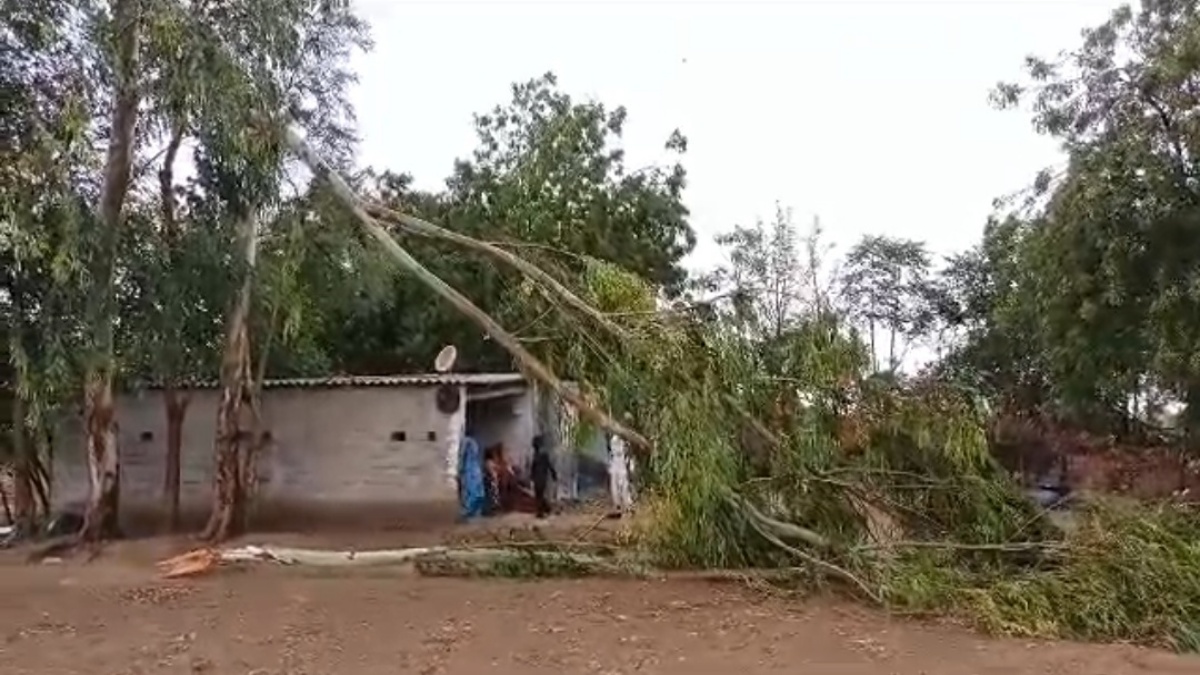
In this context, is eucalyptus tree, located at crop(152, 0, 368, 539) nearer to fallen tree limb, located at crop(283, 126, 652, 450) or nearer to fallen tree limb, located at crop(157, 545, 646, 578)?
fallen tree limb, located at crop(283, 126, 652, 450)

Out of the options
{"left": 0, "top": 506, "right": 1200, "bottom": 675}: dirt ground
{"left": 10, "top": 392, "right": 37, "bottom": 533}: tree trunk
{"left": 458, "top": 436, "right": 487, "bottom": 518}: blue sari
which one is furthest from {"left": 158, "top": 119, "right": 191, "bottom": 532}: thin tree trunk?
{"left": 458, "top": 436, "right": 487, "bottom": 518}: blue sari

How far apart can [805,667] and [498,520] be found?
8.82 meters

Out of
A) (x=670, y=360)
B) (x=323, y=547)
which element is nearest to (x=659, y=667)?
(x=670, y=360)

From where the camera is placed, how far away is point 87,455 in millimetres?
12984

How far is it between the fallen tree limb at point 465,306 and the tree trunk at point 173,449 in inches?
134

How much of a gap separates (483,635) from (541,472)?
9017mm

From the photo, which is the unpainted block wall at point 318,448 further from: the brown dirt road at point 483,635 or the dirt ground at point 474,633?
the brown dirt road at point 483,635

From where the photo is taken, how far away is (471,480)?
54.0ft

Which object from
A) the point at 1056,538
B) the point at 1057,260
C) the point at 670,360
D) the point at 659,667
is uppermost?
the point at 1057,260

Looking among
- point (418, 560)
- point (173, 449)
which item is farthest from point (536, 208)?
point (418, 560)

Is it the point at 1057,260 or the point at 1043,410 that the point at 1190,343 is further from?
the point at 1043,410

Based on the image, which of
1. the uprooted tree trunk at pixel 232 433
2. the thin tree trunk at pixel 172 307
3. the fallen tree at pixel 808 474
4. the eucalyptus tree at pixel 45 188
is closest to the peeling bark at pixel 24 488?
the thin tree trunk at pixel 172 307

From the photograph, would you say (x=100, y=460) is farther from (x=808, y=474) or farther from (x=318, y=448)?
(x=808, y=474)

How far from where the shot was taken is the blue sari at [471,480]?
52.2 ft
